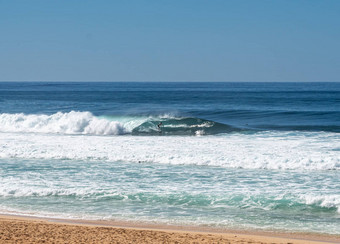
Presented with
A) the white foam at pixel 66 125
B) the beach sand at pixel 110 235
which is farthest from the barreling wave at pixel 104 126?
the beach sand at pixel 110 235

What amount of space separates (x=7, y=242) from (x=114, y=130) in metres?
21.9

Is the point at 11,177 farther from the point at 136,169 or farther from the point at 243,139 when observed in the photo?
the point at 243,139

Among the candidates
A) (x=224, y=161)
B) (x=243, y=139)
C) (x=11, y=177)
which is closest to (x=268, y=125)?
(x=243, y=139)

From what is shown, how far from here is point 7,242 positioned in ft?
28.4

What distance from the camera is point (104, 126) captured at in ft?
101

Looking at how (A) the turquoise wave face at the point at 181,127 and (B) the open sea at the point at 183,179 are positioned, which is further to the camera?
(A) the turquoise wave face at the point at 181,127

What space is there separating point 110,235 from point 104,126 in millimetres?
21722

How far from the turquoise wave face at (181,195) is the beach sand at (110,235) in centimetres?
79

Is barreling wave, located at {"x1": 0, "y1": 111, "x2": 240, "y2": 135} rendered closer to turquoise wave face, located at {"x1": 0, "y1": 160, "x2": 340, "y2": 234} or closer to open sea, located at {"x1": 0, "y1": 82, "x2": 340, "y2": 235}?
open sea, located at {"x1": 0, "y1": 82, "x2": 340, "y2": 235}

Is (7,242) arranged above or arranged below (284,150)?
below

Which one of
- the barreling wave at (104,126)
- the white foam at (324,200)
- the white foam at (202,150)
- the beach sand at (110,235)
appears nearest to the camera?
the beach sand at (110,235)

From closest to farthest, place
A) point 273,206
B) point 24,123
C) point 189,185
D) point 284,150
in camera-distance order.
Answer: point 273,206
point 189,185
point 284,150
point 24,123

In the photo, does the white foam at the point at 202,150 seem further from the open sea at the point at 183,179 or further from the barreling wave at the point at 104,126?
the barreling wave at the point at 104,126

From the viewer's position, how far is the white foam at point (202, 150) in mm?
17016
